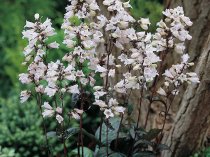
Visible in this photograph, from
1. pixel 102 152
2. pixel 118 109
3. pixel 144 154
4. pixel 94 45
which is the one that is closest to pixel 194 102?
pixel 144 154

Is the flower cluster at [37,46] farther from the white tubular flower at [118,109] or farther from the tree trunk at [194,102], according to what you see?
the tree trunk at [194,102]

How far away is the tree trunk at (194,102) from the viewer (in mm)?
2910

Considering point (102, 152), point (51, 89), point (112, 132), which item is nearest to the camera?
point (51, 89)

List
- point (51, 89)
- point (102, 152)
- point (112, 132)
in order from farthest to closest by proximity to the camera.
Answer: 1. point (112, 132)
2. point (102, 152)
3. point (51, 89)

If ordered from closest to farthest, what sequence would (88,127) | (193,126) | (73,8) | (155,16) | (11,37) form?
(73,8) → (193,126) → (88,127) → (155,16) → (11,37)

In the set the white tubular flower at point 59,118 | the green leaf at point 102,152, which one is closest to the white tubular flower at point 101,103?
the white tubular flower at point 59,118

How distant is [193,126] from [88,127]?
147cm

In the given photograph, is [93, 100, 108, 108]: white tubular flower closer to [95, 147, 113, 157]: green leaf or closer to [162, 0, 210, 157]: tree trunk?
[95, 147, 113, 157]: green leaf

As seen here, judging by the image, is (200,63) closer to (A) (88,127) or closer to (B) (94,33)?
(B) (94,33)

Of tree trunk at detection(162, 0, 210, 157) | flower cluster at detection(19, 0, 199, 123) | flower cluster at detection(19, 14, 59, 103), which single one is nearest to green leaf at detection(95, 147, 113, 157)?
flower cluster at detection(19, 0, 199, 123)

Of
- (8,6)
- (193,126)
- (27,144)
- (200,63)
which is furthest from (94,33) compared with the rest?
(8,6)

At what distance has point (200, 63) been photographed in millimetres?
2861

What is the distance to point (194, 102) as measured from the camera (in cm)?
294

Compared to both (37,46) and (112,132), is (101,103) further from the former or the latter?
(112,132)
